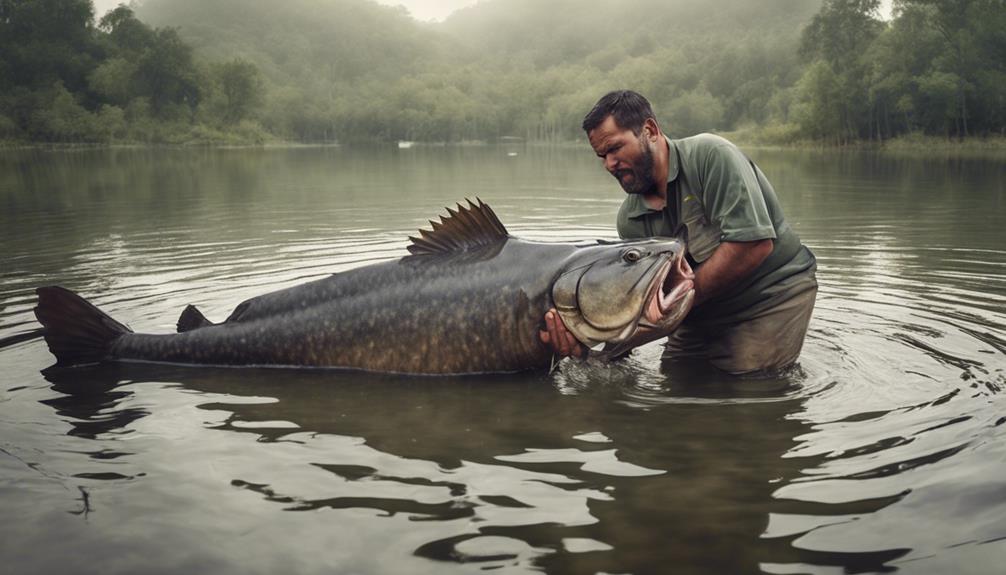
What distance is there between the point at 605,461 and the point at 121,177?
112ft

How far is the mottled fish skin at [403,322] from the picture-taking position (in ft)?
17.3

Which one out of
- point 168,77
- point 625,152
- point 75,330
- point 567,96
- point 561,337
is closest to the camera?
point 561,337

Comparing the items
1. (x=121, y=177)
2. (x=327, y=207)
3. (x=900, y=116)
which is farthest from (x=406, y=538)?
(x=900, y=116)

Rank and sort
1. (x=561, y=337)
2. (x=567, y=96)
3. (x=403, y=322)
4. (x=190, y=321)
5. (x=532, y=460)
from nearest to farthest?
(x=532, y=460) < (x=561, y=337) < (x=403, y=322) < (x=190, y=321) < (x=567, y=96)

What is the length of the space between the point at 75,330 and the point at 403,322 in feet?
7.97

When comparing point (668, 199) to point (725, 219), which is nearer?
point (725, 219)

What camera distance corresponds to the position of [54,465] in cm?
397

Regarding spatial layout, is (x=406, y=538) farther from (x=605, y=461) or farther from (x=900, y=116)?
(x=900, y=116)

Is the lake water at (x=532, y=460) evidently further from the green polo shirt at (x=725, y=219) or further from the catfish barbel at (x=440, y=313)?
the green polo shirt at (x=725, y=219)

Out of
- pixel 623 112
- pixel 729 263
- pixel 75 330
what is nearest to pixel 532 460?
pixel 729 263

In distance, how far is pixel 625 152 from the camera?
523 centimetres

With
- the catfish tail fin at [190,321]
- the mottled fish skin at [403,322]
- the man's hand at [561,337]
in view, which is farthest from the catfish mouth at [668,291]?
the catfish tail fin at [190,321]

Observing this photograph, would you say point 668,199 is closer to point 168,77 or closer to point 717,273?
point 717,273

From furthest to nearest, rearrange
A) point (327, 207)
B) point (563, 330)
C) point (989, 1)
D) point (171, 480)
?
point (989, 1), point (327, 207), point (563, 330), point (171, 480)
